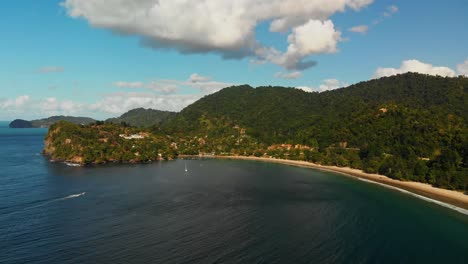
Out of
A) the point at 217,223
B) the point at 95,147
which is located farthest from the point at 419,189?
the point at 95,147

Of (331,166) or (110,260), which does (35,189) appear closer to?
(110,260)

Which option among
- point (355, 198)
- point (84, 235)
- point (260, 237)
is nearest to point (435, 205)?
point (355, 198)

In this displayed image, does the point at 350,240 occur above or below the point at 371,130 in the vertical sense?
below

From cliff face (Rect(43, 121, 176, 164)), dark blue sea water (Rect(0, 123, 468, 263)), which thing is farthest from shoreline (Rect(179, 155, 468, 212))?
cliff face (Rect(43, 121, 176, 164))

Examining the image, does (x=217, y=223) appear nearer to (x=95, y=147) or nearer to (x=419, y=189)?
(x=419, y=189)

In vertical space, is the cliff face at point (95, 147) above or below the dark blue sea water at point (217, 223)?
above

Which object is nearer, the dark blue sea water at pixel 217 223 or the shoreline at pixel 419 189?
the dark blue sea water at pixel 217 223

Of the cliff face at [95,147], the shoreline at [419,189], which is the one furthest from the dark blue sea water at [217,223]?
the cliff face at [95,147]

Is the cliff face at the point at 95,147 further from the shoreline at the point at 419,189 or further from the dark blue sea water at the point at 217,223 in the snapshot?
the shoreline at the point at 419,189
